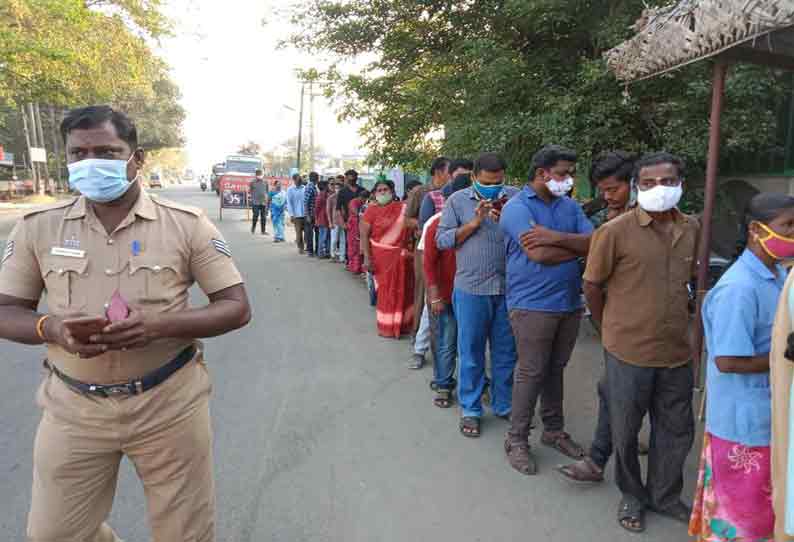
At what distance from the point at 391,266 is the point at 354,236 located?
3.99 m

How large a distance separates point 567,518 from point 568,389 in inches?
83.5

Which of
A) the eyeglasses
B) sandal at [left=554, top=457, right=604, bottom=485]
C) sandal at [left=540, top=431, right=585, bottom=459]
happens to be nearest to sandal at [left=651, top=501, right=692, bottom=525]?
sandal at [left=554, top=457, right=604, bottom=485]

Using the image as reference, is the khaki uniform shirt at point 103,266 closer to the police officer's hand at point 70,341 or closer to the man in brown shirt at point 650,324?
the police officer's hand at point 70,341

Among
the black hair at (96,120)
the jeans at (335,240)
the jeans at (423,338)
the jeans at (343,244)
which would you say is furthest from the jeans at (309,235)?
the black hair at (96,120)

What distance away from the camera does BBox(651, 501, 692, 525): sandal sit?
121 inches

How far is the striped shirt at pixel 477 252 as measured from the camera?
4.11 metres

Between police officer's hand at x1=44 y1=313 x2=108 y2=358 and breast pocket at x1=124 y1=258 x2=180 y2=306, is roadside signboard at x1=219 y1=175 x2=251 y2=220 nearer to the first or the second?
breast pocket at x1=124 y1=258 x2=180 y2=306

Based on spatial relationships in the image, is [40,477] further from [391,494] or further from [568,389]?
[568,389]

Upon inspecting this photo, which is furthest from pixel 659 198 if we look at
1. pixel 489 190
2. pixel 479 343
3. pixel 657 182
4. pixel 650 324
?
pixel 479 343

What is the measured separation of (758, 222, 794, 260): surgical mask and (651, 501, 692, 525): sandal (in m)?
1.47

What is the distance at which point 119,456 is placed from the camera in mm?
2084

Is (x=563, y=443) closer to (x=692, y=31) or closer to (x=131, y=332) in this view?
(x=692, y=31)

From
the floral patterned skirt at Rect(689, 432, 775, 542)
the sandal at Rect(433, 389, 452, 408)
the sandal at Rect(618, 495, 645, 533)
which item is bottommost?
the sandal at Rect(433, 389, 452, 408)

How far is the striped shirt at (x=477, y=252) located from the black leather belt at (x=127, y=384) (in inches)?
94.7
